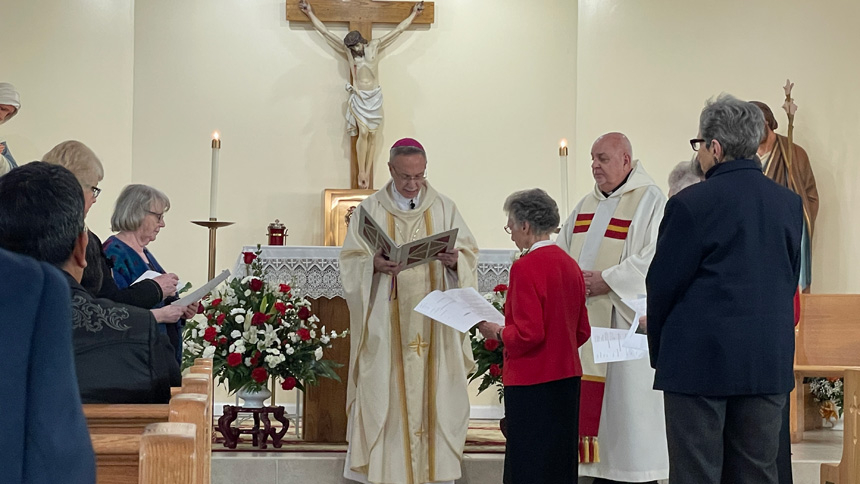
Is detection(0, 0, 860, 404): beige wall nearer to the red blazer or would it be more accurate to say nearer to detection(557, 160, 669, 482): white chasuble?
detection(557, 160, 669, 482): white chasuble

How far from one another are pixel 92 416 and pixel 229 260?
6.61 meters

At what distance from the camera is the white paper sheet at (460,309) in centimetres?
407

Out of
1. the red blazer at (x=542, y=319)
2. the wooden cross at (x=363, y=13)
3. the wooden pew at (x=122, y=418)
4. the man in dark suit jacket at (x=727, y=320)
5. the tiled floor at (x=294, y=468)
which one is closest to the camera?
the wooden pew at (x=122, y=418)

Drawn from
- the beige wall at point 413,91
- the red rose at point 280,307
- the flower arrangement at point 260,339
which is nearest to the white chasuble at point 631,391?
the flower arrangement at point 260,339

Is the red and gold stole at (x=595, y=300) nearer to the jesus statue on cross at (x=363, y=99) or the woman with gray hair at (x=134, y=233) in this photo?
the woman with gray hair at (x=134, y=233)

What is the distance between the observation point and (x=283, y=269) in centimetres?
591

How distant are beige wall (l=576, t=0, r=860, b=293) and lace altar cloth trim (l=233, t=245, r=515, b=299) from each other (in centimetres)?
282

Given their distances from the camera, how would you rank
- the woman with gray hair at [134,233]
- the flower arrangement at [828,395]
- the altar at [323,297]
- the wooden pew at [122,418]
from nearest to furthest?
the wooden pew at [122,418] → the woman with gray hair at [134,233] → the altar at [323,297] → the flower arrangement at [828,395]

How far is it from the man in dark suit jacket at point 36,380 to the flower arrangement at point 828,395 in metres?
6.65

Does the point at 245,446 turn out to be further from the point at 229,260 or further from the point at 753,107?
the point at 753,107

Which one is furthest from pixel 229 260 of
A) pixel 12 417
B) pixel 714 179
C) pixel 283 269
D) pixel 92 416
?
pixel 12 417

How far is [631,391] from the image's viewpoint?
4633 mm

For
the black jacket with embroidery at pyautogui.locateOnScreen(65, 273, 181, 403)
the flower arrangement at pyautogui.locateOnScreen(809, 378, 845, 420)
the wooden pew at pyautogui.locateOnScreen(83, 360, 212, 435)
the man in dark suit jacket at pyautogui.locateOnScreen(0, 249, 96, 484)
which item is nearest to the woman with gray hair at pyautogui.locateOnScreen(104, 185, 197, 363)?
the black jacket with embroidery at pyautogui.locateOnScreen(65, 273, 181, 403)

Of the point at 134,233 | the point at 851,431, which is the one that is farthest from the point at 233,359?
the point at 851,431
